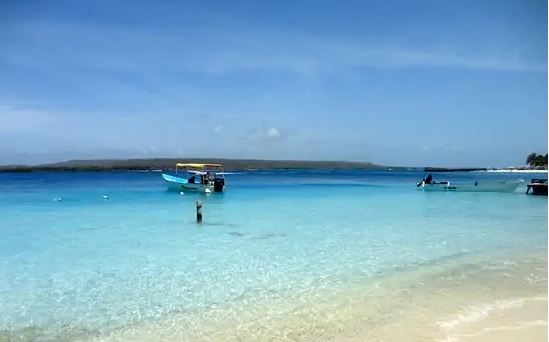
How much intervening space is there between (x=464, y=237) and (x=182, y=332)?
1095 centimetres

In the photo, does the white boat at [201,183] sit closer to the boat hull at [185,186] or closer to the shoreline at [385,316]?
the boat hull at [185,186]

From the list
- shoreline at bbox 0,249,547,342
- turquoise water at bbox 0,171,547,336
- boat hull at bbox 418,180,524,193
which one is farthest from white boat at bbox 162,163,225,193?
shoreline at bbox 0,249,547,342

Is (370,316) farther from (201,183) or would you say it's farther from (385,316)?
(201,183)

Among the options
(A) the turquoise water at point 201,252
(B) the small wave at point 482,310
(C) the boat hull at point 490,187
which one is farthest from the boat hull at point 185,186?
(B) the small wave at point 482,310

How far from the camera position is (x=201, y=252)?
1267 cm

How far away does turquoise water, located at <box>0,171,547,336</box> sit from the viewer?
8.31 metres

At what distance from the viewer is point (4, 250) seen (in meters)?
13.3

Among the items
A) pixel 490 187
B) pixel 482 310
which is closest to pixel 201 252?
pixel 482 310

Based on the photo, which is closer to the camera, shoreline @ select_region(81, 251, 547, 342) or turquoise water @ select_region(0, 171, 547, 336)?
shoreline @ select_region(81, 251, 547, 342)

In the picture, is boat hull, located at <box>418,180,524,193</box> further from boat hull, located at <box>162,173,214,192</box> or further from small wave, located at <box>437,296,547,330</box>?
small wave, located at <box>437,296,547,330</box>

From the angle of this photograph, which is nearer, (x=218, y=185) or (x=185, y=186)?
(x=218, y=185)

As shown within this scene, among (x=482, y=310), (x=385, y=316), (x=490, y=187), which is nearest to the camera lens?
(x=385, y=316)

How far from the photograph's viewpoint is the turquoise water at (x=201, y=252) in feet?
27.3

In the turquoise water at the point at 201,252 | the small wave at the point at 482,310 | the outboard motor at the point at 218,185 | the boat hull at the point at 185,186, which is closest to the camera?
the small wave at the point at 482,310
